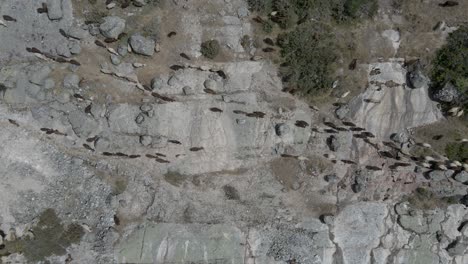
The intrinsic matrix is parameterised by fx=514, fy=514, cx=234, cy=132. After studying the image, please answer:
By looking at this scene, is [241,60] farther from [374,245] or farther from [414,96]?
[374,245]

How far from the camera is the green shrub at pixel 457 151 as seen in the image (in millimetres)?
22875

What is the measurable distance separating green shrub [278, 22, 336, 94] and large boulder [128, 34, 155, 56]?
18.9 ft

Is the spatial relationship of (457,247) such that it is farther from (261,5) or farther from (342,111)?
(261,5)

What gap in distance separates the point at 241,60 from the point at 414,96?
793 centimetres

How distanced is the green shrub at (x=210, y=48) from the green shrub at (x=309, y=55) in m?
2.83

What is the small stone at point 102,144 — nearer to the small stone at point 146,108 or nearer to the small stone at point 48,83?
the small stone at point 146,108

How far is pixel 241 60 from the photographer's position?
2319cm

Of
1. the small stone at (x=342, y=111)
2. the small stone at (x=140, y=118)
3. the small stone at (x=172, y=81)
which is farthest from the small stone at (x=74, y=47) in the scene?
the small stone at (x=342, y=111)

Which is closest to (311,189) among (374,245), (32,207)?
(374,245)

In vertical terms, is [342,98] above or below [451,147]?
above

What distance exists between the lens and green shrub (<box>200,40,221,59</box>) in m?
22.8

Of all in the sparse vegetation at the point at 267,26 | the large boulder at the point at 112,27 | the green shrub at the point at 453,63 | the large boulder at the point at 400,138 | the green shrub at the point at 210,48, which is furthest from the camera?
the large boulder at the point at 400,138

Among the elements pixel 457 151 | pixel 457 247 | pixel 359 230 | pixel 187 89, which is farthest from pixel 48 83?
pixel 457 247

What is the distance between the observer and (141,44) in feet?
74.6
